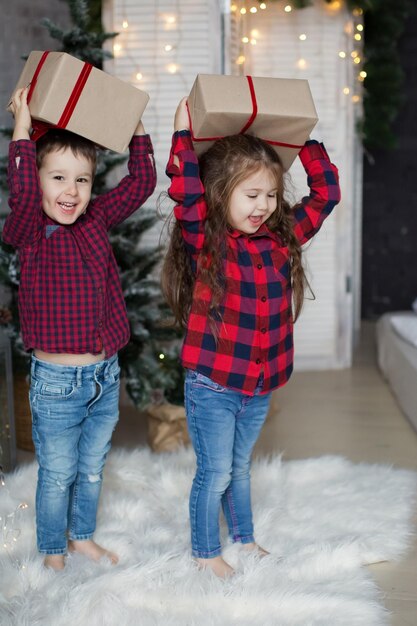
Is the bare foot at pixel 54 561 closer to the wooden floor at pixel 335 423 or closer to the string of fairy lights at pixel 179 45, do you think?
the string of fairy lights at pixel 179 45

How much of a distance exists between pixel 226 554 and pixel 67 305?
0.73 m

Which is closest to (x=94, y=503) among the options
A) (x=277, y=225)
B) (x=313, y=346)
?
(x=277, y=225)

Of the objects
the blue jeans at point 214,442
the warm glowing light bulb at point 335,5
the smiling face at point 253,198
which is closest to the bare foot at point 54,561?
the blue jeans at point 214,442

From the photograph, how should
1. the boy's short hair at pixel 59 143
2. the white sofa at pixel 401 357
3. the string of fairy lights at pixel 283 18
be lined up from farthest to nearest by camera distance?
the string of fairy lights at pixel 283 18
the white sofa at pixel 401 357
the boy's short hair at pixel 59 143

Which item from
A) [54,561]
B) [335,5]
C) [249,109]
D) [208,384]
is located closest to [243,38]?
[335,5]

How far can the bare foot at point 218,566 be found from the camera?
1.89 meters

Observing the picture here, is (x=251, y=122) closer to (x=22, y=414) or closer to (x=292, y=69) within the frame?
(x=22, y=414)

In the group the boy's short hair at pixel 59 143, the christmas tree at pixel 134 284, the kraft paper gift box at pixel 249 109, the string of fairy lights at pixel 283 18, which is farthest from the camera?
the string of fairy lights at pixel 283 18

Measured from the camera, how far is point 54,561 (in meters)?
1.92

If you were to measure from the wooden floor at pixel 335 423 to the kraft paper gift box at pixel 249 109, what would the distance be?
1.14 meters

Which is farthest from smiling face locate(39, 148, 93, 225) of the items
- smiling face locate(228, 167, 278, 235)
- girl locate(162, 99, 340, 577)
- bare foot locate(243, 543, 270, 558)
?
bare foot locate(243, 543, 270, 558)

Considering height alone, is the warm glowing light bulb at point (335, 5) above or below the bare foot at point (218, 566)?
above

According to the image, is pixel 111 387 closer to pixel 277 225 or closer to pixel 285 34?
pixel 277 225

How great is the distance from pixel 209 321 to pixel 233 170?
0.34 m
